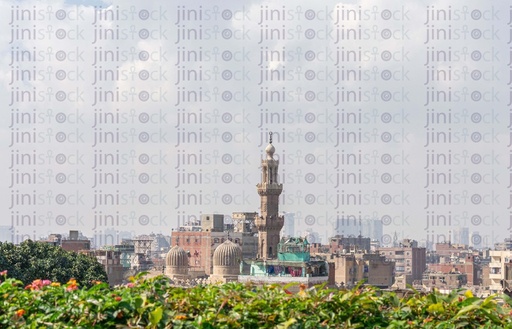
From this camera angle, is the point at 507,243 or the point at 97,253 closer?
the point at 97,253

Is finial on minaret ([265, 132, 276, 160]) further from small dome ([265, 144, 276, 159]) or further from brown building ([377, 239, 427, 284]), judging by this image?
brown building ([377, 239, 427, 284])

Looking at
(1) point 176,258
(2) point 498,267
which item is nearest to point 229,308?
(2) point 498,267

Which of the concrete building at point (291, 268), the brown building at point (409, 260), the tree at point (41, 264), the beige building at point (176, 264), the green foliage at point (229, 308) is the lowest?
the brown building at point (409, 260)

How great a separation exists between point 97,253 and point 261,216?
65.5 feet

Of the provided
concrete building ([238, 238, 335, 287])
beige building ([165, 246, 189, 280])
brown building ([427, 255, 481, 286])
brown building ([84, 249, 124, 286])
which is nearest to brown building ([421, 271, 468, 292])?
brown building ([427, 255, 481, 286])

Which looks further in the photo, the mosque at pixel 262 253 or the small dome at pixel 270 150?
the small dome at pixel 270 150

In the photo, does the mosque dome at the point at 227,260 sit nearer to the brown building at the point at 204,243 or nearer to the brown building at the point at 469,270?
the brown building at the point at 204,243

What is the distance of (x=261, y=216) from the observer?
102500 millimetres

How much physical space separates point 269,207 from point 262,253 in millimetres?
4814

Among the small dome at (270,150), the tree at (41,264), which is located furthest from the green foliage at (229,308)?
the small dome at (270,150)

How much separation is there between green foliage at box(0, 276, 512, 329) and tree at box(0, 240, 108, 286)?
4437cm

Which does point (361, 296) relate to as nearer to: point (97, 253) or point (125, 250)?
point (97, 253)

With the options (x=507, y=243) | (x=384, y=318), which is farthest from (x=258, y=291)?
(x=507, y=243)

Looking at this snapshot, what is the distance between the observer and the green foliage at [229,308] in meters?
11.3
